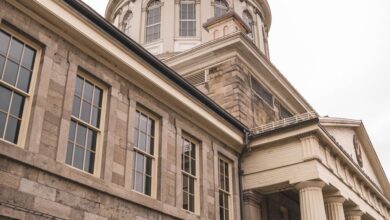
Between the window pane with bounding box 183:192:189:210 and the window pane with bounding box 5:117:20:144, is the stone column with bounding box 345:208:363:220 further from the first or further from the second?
A: the window pane with bounding box 5:117:20:144

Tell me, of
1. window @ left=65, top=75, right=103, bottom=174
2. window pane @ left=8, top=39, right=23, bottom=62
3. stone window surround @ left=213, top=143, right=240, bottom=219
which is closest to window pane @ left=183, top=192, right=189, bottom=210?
stone window surround @ left=213, top=143, right=240, bottom=219

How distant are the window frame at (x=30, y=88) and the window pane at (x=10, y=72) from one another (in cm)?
15

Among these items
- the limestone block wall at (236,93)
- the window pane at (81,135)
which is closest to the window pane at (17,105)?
the window pane at (81,135)

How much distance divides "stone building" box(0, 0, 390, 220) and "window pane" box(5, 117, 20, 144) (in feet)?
0.07

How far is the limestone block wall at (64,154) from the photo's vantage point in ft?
27.2

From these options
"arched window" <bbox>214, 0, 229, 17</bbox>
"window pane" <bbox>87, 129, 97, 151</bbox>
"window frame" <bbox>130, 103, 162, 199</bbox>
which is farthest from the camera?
"arched window" <bbox>214, 0, 229, 17</bbox>

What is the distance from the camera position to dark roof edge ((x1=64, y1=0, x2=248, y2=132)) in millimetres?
10570

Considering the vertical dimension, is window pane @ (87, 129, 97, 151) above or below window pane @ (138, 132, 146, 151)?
below

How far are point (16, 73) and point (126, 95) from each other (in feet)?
10.4

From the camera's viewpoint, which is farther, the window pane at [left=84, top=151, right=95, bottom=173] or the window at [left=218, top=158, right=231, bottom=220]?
the window at [left=218, top=158, right=231, bottom=220]

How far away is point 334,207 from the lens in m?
15.4

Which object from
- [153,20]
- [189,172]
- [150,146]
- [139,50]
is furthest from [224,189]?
[153,20]

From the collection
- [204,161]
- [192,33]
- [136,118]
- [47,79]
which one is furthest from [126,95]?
[192,33]

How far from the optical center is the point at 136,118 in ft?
39.1
